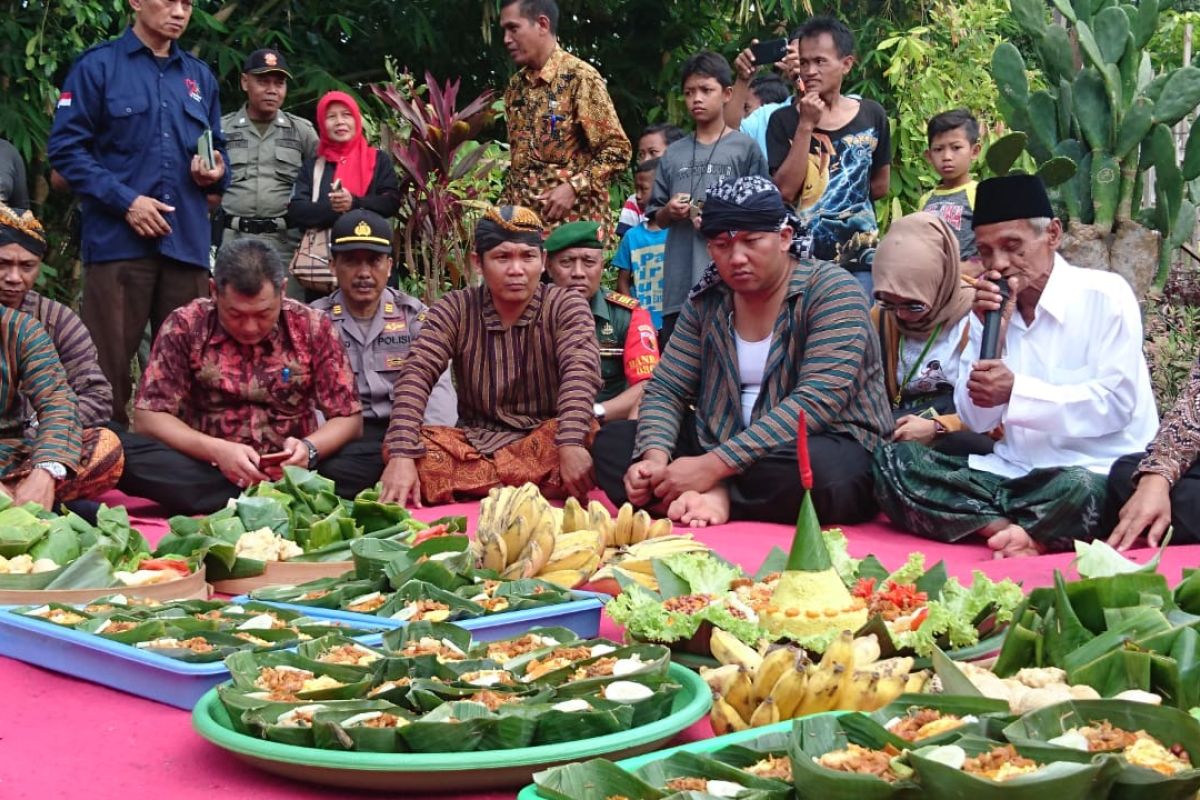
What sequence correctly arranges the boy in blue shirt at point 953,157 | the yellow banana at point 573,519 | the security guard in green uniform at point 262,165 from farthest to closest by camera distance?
the security guard in green uniform at point 262,165, the boy in blue shirt at point 953,157, the yellow banana at point 573,519

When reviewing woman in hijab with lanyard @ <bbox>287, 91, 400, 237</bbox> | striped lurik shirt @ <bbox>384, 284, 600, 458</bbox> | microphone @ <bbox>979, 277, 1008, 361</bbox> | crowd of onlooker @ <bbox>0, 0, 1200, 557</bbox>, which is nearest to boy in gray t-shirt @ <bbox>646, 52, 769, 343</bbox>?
crowd of onlooker @ <bbox>0, 0, 1200, 557</bbox>

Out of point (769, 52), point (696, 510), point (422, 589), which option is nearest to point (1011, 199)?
point (696, 510)

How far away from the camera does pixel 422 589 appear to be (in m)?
2.97

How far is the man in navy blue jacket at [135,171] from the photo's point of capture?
18.8ft

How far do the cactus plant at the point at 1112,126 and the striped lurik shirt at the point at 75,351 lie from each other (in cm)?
482

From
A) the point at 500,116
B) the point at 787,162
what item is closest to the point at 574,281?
the point at 787,162

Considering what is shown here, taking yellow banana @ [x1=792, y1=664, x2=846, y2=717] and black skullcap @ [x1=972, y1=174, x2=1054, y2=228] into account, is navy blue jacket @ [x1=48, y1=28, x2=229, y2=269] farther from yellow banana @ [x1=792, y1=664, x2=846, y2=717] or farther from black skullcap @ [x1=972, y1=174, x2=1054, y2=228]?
yellow banana @ [x1=792, y1=664, x2=846, y2=717]

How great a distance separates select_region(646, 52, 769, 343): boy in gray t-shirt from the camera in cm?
610

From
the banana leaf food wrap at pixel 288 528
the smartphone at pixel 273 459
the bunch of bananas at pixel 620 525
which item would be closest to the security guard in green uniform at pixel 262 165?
the smartphone at pixel 273 459

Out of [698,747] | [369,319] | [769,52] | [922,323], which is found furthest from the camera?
[769,52]

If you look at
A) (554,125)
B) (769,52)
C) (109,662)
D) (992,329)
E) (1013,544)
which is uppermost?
(769,52)

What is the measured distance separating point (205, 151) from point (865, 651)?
14.3ft

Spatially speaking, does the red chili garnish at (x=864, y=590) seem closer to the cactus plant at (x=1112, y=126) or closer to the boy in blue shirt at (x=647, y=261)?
the boy in blue shirt at (x=647, y=261)

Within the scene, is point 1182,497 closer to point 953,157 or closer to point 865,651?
point 865,651
